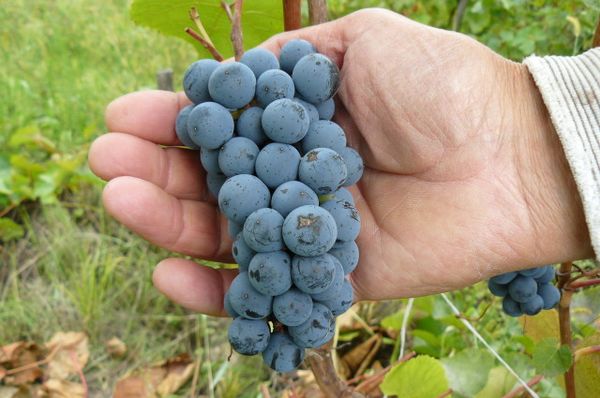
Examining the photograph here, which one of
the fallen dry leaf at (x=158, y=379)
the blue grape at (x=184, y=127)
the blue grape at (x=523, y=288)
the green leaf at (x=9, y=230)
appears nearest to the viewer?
the blue grape at (x=184, y=127)

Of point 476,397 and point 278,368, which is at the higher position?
point 278,368

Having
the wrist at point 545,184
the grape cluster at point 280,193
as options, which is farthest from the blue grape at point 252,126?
the wrist at point 545,184

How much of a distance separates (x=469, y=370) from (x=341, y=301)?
1.67ft

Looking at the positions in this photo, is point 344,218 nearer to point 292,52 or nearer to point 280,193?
point 280,193

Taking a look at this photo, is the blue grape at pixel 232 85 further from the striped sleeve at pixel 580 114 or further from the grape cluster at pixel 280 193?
the striped sleeve at pixel 580 114

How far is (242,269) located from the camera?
2.54 feet

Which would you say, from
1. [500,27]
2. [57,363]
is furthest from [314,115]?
[500,27]

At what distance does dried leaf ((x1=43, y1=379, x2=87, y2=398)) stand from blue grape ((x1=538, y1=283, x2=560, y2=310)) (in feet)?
3.69

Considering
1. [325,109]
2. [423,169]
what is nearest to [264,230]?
[325,109]

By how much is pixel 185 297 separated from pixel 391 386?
0.39 metres

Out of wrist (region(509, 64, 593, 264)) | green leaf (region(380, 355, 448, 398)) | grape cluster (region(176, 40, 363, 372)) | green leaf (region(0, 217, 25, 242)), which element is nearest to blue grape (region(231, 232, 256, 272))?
grape cluster (region(176, 40, 363, 372))

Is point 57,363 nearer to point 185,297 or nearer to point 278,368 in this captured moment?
point 185,297

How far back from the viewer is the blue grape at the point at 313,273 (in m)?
0.70

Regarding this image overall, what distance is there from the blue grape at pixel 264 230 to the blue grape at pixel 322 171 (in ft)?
0.22
